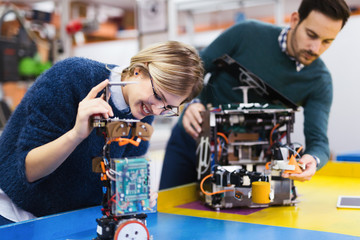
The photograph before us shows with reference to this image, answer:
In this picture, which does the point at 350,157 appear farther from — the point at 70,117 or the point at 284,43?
the point at 70,117

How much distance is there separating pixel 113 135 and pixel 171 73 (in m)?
0.28

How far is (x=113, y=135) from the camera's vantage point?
0.80 m

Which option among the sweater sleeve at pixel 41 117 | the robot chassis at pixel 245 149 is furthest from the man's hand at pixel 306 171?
the sweater sleeve at pixel 41 117

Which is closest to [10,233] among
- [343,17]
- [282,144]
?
[282,144]

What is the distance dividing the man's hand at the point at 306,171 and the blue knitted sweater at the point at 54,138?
22.7 inches

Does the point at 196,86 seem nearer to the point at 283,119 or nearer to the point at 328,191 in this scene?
the point at 283,119

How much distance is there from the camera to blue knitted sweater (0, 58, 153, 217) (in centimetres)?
101

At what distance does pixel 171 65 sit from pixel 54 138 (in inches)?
13.9

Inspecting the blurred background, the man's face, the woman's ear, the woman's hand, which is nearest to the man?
the man's face

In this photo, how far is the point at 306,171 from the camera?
1.35 metres

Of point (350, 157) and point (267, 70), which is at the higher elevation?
point (267, 70)

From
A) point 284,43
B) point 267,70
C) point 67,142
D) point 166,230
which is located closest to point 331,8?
point 284,43

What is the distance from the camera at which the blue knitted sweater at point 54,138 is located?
101 cm

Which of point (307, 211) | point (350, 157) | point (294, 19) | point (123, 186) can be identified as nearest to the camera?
point (123, 186)
